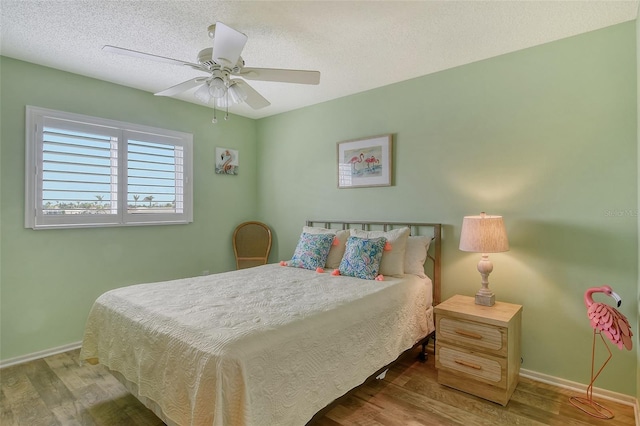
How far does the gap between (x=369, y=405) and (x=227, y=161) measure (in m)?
3.33

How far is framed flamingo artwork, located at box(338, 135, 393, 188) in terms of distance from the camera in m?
3.40

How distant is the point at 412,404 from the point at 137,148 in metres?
3.52

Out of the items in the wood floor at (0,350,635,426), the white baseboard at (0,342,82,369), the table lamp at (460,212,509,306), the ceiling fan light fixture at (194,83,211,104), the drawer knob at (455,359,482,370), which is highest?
the ceiling fan light fixture at (194,83,211,104)

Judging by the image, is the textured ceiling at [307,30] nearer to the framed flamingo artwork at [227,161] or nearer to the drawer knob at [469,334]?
the framed flamingo artwork at [227,161]

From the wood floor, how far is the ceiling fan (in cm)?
210

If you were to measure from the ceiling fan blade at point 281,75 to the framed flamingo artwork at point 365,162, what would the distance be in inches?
53.7

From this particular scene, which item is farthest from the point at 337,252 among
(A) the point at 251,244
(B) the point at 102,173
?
(B) the point at 102,173

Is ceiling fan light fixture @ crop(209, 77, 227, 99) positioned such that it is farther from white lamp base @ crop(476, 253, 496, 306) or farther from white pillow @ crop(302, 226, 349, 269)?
white lamp base @ crop(476, 253, 496, 306)

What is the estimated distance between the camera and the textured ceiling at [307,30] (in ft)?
6.87

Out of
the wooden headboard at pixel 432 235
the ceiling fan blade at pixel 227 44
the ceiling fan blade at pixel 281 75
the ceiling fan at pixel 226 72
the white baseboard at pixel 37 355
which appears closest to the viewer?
the ceiling fan blade at pixel 227 44

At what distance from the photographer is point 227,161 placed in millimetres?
4363

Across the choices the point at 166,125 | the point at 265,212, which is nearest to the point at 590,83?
the point at 265,212

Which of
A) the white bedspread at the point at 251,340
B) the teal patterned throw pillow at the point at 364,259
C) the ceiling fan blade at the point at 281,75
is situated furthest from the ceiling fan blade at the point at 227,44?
the teal patterned throw pillow at the point at 364,259

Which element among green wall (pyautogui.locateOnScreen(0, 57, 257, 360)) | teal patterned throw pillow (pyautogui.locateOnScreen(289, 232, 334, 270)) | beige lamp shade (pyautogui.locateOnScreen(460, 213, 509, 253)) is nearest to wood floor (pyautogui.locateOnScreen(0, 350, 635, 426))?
green wall (pyautogui.locateOnScreen(0, 57, 257, 360))
